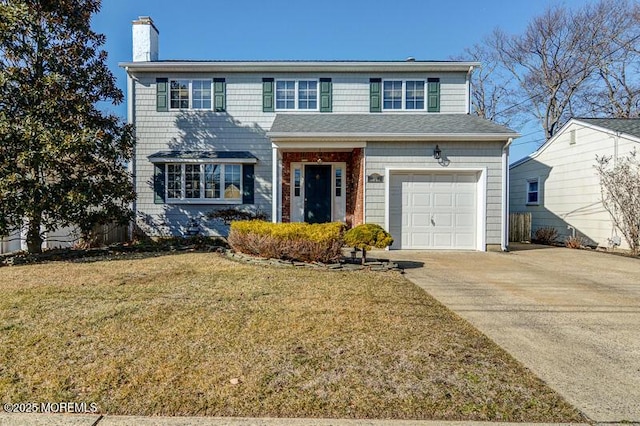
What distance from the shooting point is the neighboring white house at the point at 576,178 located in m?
11.4

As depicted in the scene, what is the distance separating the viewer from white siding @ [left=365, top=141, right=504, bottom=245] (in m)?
10.3

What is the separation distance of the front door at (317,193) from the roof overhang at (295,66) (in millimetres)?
3296

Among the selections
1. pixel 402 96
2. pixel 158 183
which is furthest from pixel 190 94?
pixel 402 96

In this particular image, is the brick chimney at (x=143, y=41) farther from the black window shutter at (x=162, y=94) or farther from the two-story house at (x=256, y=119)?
the black window shutter at (x=162, y=94)

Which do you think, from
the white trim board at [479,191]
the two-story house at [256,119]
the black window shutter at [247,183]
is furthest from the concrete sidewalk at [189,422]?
the black window shutter at [247,183]

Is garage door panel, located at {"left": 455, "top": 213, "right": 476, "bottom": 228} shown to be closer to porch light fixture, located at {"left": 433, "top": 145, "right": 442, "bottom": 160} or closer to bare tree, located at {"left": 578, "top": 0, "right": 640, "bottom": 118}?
porch light fixture, located at {"left": 433, "top": 145, "right": 442, "bottom": 160}

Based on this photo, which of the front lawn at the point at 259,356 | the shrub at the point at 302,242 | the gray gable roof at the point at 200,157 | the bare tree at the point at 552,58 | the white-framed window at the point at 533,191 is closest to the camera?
the front lawn at the point at 259,356

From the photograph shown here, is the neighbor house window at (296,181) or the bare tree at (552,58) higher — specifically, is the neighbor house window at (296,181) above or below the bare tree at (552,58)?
below

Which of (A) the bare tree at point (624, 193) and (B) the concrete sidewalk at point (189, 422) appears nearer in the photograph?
(B) the concrete sidewalk at point (189, 422)

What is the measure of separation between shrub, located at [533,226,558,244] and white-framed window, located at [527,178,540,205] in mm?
1438

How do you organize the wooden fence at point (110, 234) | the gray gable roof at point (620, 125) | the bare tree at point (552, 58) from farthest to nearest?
the bare tree at point (552, 58), the gray gable roof at point (620, 125), the wooden fence at point (110, 234)

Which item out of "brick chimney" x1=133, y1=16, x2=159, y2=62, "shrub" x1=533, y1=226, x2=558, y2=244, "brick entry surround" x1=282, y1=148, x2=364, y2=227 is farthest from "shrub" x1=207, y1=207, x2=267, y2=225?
"shrub" x1=533, y1=226, x2=558, y2=244

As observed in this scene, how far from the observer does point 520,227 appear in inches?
554

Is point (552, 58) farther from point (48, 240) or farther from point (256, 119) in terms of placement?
point (48, 240)
